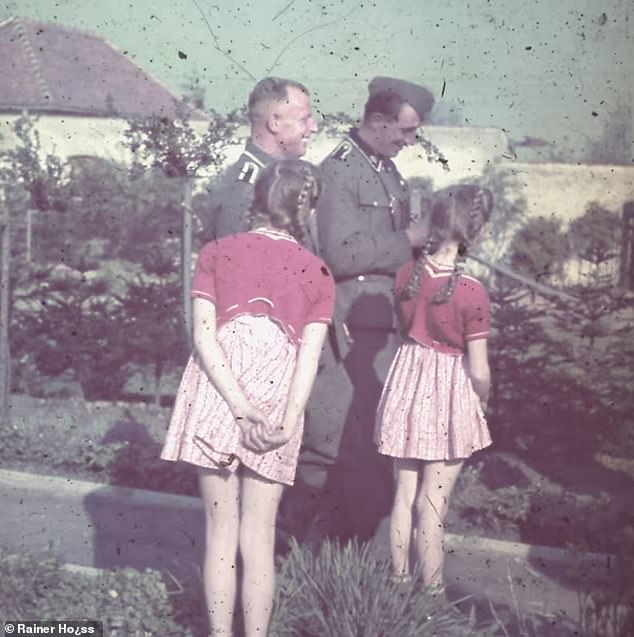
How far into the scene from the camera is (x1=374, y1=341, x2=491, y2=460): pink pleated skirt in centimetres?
419

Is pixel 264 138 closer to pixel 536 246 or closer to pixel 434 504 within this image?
pixel 434 504

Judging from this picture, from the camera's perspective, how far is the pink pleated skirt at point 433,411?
4191mm

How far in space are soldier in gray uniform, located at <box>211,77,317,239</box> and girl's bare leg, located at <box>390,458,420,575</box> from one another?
1060mm

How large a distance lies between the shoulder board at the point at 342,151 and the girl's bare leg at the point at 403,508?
108 centimetres

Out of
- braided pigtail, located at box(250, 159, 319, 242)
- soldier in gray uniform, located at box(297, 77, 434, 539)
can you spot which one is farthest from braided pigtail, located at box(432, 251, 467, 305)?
braided pigtail, located at box(250, 159, 319, 242)

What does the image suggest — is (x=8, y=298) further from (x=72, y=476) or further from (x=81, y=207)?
(x=72, y=476)

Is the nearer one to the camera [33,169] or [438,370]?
[438,370]

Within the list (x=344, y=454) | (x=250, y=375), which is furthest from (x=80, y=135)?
(x=250, y=375)

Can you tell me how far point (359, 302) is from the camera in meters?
4.32

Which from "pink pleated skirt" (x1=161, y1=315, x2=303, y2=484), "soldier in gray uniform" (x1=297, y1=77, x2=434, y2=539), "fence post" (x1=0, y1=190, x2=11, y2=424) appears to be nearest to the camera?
"pink pleated skirt" (x1=161, y1=315, x2=303, y2=484)

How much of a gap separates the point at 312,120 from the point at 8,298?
→ 440cm

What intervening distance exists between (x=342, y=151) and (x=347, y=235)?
0.31m

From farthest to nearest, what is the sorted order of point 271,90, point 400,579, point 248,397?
point 271,90
point 400,579
point 248,397

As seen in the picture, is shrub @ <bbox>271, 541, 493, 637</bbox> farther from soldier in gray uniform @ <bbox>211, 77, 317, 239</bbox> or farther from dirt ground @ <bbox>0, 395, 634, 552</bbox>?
soldier in gray uniform @ <bbox>211, 77, 317, 239</bbox>
